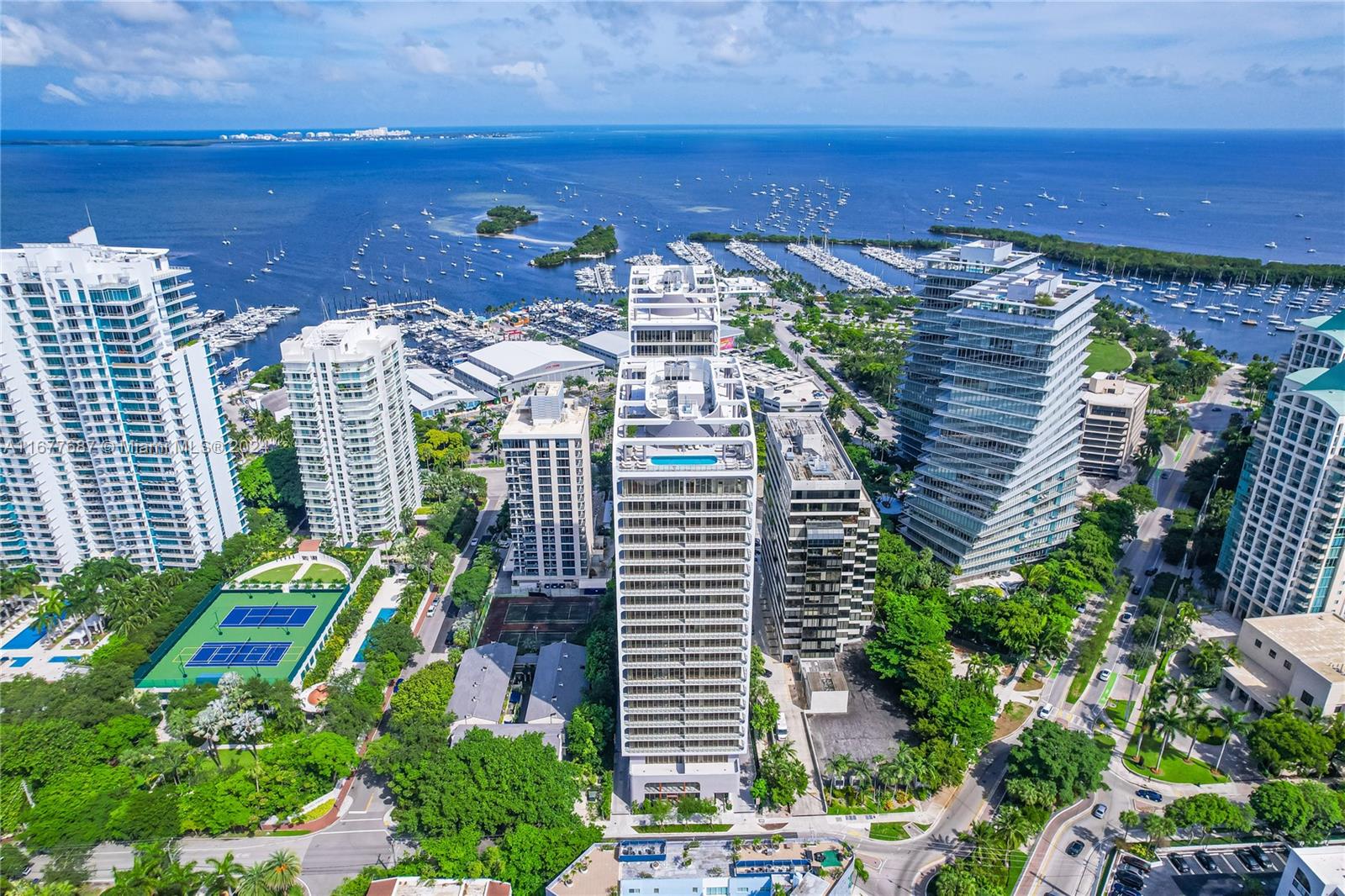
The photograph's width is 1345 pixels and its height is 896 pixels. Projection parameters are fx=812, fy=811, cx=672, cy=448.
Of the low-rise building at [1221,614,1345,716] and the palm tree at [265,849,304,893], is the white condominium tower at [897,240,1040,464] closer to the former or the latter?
the low-rise building at [1221,614,1345,716]

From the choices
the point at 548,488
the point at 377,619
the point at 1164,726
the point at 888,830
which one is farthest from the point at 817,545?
the point at 377,619

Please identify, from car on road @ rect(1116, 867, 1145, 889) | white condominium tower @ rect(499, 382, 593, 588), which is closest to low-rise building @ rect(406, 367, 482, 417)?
white condominium tower @ rect(499, 382, 593, 588)

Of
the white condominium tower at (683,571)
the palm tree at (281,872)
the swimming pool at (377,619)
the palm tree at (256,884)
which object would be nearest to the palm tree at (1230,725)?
the white condominium tower at (683,571)

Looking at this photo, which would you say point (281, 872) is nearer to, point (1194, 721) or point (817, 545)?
point (817, 545)

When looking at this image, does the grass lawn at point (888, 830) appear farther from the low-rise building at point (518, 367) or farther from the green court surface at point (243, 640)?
the low-rise building at point (518, 367)

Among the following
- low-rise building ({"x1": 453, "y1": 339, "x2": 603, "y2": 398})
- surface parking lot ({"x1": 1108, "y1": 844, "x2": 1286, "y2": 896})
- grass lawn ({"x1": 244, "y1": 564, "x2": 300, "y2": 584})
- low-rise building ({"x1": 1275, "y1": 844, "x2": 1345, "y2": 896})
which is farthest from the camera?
low-rise building ({"x1": 453, "y1": 339, "x2": 603, "y2": 398})

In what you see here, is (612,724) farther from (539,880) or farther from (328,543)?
(328,543)
